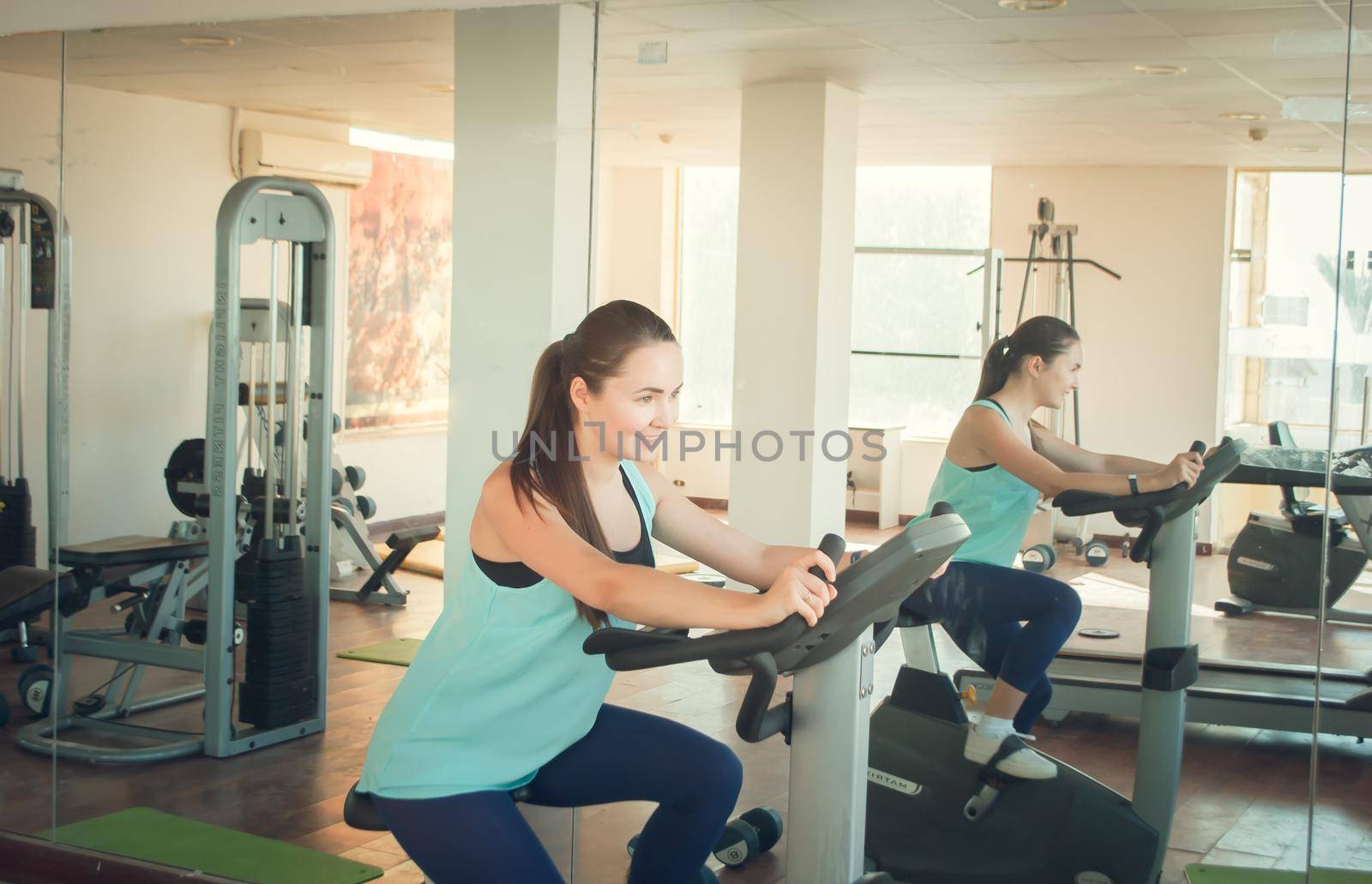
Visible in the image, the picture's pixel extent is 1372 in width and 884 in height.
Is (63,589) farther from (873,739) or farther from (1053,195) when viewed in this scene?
(1053,195)

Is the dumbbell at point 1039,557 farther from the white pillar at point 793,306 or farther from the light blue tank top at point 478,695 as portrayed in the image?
the light blue tank top at point 478,695

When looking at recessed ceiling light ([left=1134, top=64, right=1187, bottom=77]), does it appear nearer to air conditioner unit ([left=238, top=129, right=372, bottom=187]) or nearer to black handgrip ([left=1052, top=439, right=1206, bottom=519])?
black handgrip ([left=1052, top=439, right=1206, bottom=519])

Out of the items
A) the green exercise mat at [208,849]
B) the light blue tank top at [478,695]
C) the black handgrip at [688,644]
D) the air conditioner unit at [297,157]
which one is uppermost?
the air conditioner unit at [297,157]

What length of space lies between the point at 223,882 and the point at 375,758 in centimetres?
145

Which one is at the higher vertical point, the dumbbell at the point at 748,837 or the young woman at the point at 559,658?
the young woman at the point at 559,658

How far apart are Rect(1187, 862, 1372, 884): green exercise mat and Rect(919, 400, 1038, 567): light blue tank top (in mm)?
754

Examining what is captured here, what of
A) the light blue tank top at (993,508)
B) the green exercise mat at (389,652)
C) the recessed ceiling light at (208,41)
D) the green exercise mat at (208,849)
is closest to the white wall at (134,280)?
the recessed ceiling light at (208,41)

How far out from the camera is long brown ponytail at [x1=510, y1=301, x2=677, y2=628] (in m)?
2.11

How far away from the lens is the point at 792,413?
302 centimetres

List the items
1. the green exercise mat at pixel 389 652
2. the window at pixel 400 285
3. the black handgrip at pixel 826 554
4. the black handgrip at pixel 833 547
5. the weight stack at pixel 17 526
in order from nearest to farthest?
the black handgrip at pixel 826 554
the black handgrip at pixel 833 547
the window at pixel 400 285
the green exercise mat at pixel 389 652
the weight stack at pixel 17 526

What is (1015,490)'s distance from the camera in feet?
9.15

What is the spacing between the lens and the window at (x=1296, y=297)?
2.70 metres

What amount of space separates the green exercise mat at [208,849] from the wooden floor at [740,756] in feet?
0.12

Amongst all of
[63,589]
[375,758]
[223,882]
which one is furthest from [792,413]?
[63,589]
